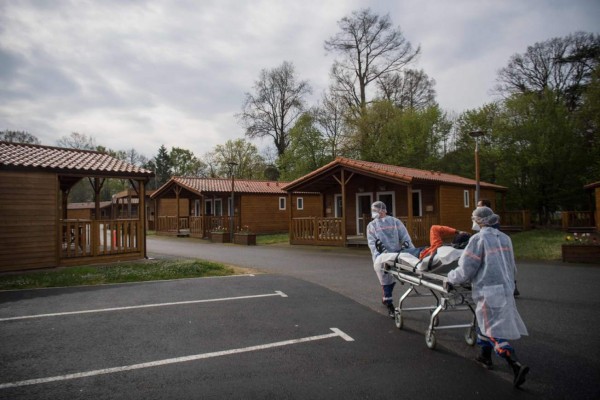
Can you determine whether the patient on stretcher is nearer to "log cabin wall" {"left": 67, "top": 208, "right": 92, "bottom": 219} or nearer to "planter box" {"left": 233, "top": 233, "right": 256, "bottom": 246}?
"planter box" {"left": 233, "top": 233, "right": 256, "bottom": 246}

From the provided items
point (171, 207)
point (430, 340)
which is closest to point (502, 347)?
point (430, 340)

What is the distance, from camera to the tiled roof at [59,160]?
1040 centimetres

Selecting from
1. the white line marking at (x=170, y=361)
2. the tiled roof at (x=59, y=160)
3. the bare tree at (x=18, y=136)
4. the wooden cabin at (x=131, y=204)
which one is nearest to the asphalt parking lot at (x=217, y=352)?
the white line marking at (x=170, y=361)

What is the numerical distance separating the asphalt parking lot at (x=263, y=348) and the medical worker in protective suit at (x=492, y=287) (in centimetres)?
31

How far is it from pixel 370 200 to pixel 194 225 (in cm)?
1228

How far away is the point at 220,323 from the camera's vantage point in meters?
5.42

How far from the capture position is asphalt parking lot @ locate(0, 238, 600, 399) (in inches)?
135

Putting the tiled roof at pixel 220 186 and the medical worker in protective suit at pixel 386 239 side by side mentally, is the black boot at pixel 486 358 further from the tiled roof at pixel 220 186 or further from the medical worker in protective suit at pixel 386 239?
the tiled roof at pixel 220 186

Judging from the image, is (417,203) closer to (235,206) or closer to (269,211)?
(269,211)

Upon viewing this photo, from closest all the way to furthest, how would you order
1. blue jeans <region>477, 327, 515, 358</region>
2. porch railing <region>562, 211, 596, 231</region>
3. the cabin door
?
1. blue jeans <region>477, 327, 515, 358</region>
2. the cabin door
3. porch railing <region>562, 211, 596, 231</region>

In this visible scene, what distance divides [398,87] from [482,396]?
34763 mm

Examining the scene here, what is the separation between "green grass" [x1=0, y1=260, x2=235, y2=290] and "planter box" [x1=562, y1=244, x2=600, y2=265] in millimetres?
9484

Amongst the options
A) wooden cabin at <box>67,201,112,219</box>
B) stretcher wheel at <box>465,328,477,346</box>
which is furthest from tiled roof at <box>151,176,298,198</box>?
stretcher wheel at <box>465,328,477,346</box>

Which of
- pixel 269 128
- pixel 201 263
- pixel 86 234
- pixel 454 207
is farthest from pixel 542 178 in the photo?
pixel 86 234
